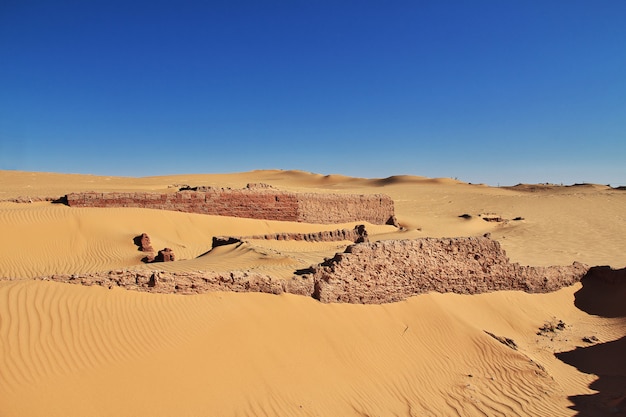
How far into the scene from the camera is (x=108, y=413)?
12.9 ft

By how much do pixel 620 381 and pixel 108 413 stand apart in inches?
265

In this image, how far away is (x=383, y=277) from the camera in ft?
23.4

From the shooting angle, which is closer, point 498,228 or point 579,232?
point 579,232

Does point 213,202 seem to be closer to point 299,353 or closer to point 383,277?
point 383,277

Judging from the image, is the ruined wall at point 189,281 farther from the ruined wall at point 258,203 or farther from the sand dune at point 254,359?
the ruined wall at point 258,203

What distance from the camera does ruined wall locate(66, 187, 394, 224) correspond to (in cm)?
1653

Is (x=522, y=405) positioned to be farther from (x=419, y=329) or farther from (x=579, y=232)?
(x=579, y=232)

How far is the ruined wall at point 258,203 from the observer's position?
16531mm

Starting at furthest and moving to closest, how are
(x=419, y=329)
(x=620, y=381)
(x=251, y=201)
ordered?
(x=251, y=201) < (x=419, y=329) < (x=620, y=381)

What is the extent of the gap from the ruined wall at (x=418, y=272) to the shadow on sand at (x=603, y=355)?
1.15 metres

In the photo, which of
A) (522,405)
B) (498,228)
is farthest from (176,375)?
(498,228)

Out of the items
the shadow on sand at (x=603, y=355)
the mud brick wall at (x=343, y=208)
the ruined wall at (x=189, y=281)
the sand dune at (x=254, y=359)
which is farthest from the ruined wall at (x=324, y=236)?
the ruined wall at (x=189, y=281)

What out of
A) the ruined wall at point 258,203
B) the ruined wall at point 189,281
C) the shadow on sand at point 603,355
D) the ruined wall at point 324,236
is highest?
the ruined wall at point 258,203

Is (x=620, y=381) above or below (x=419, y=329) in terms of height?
below
